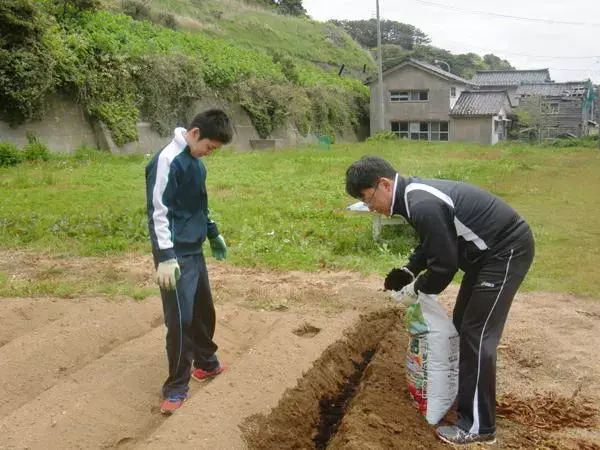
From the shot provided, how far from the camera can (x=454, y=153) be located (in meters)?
24.8

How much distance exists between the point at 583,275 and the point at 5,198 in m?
9.15

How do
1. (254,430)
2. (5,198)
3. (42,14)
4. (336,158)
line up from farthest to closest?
(336,158) < (42,14) < (5,198) < (254,430)

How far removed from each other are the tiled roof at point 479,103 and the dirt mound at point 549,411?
3375 cm

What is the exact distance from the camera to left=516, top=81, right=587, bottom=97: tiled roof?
46.6 m

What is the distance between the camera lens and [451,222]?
3.13 m

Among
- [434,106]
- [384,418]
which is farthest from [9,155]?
[434,106]

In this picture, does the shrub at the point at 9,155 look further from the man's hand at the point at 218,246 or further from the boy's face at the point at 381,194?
the boy's face at the point at 381,194

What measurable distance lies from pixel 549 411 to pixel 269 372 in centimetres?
175

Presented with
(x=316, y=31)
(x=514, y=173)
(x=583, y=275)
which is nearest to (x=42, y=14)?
(x=514, y=173)

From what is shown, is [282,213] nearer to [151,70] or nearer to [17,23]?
[17,23]

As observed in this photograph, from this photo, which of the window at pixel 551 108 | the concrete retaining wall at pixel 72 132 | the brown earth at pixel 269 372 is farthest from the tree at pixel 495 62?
the brown earth at pixel 269 372

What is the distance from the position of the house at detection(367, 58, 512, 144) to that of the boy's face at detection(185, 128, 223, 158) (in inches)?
1330

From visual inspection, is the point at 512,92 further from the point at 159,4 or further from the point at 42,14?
the point at 42,14

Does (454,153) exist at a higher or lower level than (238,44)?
lower
